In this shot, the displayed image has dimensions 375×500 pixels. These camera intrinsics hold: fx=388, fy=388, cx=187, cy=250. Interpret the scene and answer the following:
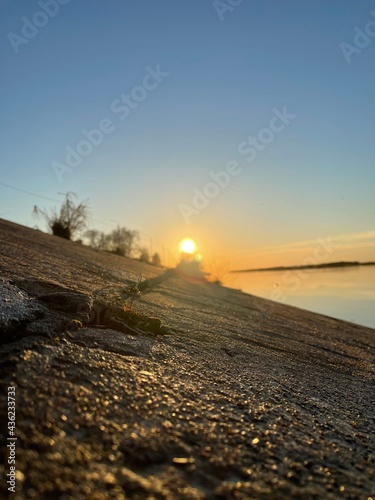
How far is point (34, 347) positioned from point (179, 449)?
0.46 metres

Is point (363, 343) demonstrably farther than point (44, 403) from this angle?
Yes

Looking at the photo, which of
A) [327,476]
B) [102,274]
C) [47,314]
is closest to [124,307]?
[47,314]

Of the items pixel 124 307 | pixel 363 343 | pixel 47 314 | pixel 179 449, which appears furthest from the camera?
pixel 363 343

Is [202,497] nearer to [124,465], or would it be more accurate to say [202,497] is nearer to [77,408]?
[124,465]

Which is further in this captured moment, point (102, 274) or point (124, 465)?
point (102, 274)

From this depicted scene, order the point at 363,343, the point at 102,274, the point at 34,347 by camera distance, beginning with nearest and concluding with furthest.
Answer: the point at 34,347 → the point at 102,274 → the point at 363,343

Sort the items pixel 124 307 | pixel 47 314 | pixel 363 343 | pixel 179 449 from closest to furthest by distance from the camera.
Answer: pixel 179 449
pixel 47 314
pixel 124 307
pixel 363 343

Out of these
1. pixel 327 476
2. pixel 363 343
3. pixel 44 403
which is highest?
pixel 44 403

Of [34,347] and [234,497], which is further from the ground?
[34,347]

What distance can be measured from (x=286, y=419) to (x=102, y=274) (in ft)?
7.03

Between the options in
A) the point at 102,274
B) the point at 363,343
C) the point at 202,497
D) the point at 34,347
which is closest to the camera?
the point at 202,497

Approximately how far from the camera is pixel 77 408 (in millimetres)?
771

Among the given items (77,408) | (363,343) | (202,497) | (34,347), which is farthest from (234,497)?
(363,343)

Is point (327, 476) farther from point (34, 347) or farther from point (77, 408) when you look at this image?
point (34, 347)
